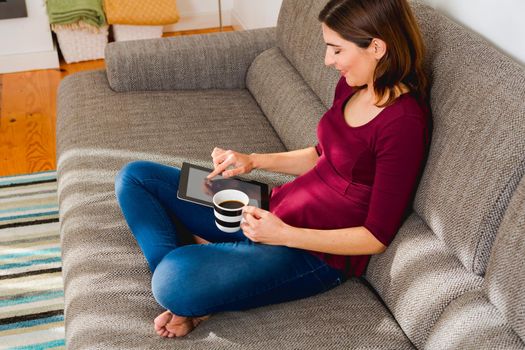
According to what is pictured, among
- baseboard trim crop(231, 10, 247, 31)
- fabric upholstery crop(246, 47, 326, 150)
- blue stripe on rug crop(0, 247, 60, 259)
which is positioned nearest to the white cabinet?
baseboard trim crop(231, 10, 247, 31)

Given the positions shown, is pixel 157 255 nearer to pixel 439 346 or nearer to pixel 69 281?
pixel 69 281

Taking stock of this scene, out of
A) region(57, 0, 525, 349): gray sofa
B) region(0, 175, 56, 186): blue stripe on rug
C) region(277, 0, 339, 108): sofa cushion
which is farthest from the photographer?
region(0, 175, 56, 186): blue stripe on rug

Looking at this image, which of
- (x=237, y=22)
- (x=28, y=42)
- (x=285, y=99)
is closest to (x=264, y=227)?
(x=285, y=99)

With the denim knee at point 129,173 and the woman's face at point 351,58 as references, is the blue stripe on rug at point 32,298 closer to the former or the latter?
the denim knee at point 129,173

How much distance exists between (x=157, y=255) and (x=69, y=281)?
254 millimetres

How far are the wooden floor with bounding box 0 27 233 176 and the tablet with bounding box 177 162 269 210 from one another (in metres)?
1.34

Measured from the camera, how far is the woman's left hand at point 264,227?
1460mm

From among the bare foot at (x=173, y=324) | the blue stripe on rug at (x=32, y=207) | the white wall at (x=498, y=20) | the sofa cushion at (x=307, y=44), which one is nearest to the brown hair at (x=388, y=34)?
the white wall at (x=498, y=20)

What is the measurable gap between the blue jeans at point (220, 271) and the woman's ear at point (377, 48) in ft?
1.53

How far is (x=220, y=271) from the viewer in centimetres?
145

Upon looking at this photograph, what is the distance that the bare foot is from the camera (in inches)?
56.2

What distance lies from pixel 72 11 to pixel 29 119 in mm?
721

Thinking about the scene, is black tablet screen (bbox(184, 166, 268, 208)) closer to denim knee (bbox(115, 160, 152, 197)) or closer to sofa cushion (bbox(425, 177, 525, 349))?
denim knee (bbox(115, 160, 152, 197))

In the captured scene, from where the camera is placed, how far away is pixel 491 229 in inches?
50.8
